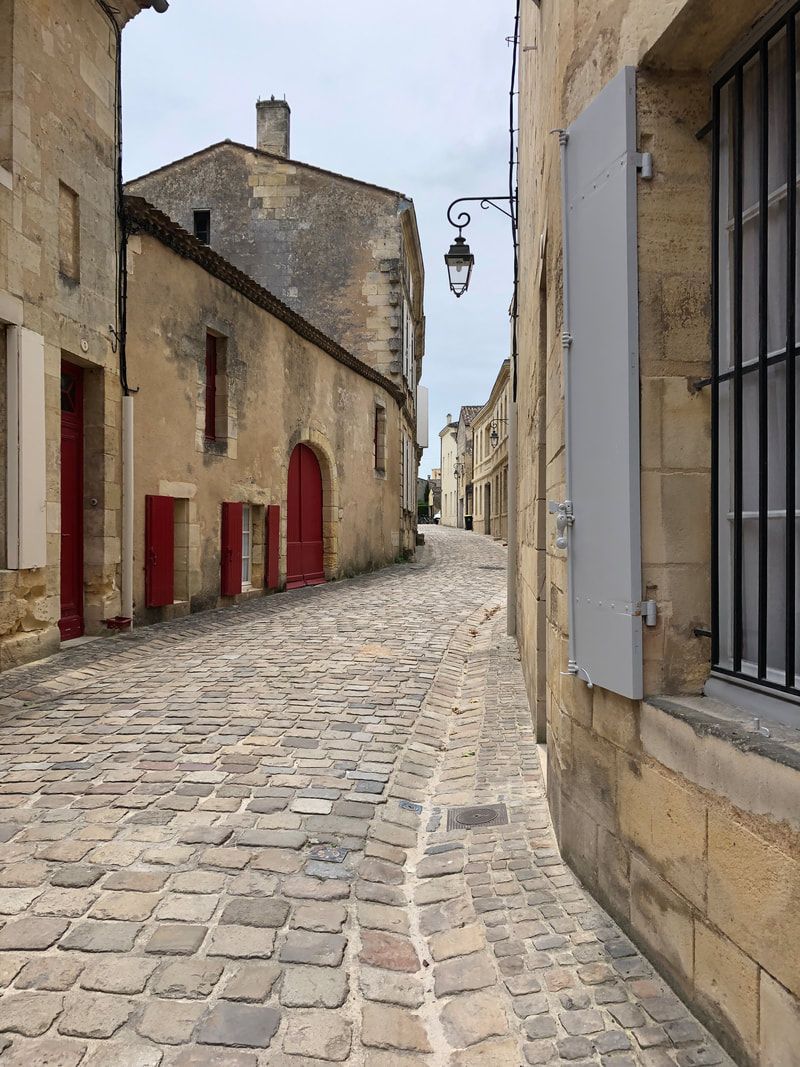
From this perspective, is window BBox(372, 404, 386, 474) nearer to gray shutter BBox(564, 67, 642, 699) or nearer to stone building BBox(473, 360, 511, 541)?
stone building BBox(473, 360, 511, 541)

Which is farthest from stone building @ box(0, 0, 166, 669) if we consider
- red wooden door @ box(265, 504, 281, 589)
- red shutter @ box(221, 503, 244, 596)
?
red wooden door @ box(265, 504, 281, 589)

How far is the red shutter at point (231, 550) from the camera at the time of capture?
9.96m

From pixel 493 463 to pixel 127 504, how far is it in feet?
85.8

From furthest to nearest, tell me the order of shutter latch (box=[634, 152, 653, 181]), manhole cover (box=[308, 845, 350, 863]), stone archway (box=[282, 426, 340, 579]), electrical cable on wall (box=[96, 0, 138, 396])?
1. stone archway (box=[282, 426, 340, 579])
2. electrical cable on wall (box=[96, 0, 138, 396])
3. manhole cover (box=[308, 845, 350, 863])
4. shutter latch (box=[634, 152, 653, 181])

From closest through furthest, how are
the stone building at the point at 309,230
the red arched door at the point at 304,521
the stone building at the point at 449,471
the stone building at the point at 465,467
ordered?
the red arched door at the point at 304,521 → the stone building at the point at 309,230 → the stone building at the point at 465,467 → the stone building at the point at 449,471

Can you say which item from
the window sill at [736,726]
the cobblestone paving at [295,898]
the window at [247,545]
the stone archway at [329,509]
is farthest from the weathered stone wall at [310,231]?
the window sill at [736,726]

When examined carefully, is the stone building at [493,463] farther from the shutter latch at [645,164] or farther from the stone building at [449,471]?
the shutter latch at [645,164]

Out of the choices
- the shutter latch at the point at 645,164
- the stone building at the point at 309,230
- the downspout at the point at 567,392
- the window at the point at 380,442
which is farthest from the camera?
the stone building at the point at 309,230

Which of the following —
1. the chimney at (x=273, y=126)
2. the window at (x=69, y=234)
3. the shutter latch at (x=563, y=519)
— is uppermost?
the chimney at (x=273, y=126)

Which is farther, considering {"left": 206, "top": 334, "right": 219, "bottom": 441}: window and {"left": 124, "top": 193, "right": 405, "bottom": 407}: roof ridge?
{"left": 206, "top": 334, "right": 219, "bottom": 441}: window

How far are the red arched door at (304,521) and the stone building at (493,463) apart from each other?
1352 centimetres

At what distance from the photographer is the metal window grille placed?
6.32ft

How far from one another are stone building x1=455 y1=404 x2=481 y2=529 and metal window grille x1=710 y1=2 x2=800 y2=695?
4237cm

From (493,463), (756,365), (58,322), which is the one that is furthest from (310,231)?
(756,365)
